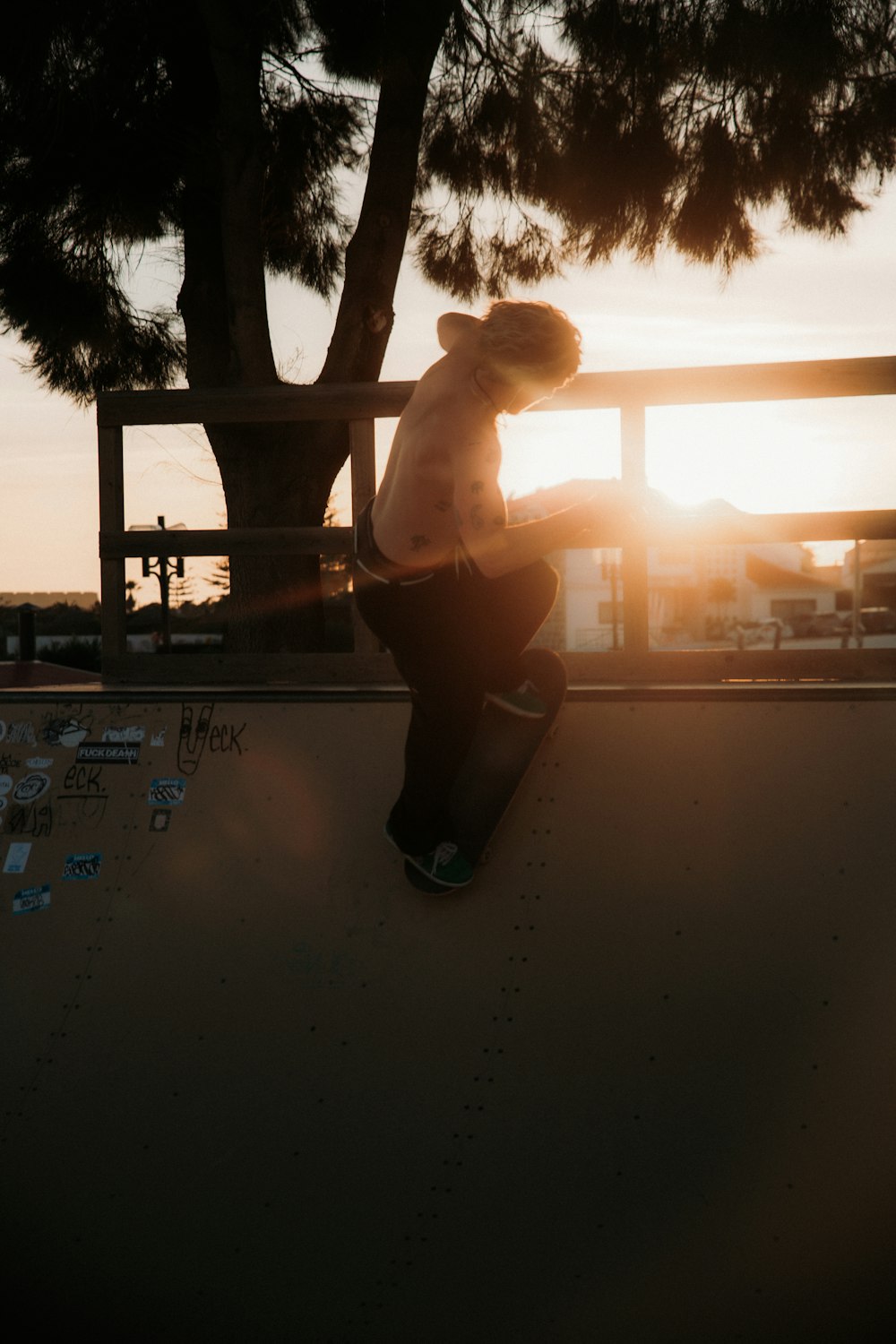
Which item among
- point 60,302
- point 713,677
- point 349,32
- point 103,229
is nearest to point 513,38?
point 349,32

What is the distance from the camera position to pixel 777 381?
160 inches

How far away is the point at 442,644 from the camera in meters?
2.97

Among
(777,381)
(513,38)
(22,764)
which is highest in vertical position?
(513,38)

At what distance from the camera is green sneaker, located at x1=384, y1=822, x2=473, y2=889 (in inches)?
123

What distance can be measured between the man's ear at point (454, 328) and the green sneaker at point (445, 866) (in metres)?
1.31

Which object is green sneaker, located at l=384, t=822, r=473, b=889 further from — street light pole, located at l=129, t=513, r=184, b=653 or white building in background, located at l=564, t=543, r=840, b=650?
white building in background, located at l=564, t=543, r=840, b=650

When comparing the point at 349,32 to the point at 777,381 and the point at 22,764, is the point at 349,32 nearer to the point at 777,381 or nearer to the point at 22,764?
the point at 777,381

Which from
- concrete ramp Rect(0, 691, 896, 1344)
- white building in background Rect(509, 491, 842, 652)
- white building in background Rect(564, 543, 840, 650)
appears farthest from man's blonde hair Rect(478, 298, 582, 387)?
white building in background Rect(564, 543, 840, 650)

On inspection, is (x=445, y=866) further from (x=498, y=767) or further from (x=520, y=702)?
(x=520, y=702)

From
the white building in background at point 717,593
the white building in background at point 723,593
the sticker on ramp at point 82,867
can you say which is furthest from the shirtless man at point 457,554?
the white building in background at point 723,593

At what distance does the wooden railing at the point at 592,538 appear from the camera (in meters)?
4.04

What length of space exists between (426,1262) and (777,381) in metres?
2.98

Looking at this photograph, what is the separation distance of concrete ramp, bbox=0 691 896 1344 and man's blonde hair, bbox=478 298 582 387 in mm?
1057

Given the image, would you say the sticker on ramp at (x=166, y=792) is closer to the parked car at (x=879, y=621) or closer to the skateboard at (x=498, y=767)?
the skateboard at (x=498, y=767)
